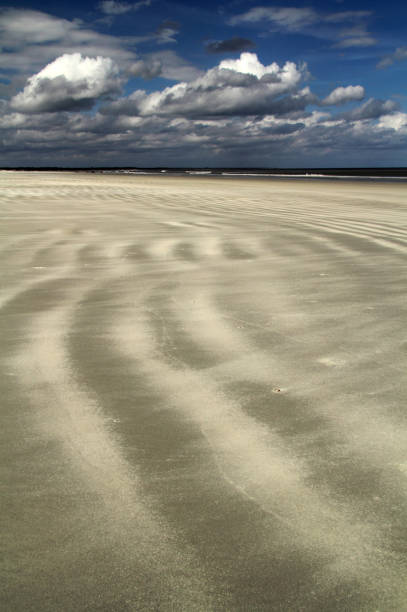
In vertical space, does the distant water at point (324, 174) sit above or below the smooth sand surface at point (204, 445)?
above

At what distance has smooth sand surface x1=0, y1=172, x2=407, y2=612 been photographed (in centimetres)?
125

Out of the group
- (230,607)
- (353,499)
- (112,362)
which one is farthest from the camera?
(112,362)

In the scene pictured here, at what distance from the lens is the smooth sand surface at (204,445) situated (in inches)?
49.3

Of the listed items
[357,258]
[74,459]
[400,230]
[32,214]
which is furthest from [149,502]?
[32,214]

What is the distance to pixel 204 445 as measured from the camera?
1.81m

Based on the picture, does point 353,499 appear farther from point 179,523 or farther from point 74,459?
point 74,459

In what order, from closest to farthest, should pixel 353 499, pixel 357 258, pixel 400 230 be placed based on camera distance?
pixel 353 499 → pixel 357 258 → pixel 400 230

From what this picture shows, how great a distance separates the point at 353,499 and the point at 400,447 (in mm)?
354

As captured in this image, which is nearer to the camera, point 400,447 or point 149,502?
point 149,502

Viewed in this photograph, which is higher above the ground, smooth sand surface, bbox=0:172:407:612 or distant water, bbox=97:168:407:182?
distant water, bbox=97:168:407:182

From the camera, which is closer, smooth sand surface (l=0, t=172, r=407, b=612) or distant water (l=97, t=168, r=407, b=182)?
smooth sand surface (l=0, t=172, r=407, b=612)

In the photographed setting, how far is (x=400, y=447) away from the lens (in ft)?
5.90

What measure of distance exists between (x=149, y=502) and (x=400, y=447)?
32.7 inches

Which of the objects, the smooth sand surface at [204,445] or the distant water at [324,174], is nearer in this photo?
the smooth sand surface at [204,445]
